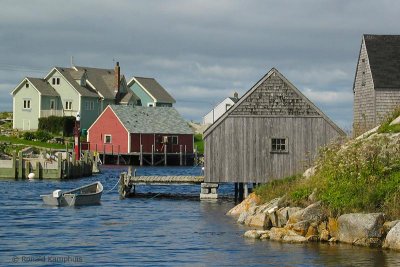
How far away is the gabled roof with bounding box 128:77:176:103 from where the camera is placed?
12825 centimetres

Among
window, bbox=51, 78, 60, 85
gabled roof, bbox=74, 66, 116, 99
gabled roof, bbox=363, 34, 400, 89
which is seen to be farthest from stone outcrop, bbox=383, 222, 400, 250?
gabled roof, bbox=74, 66, 116, 99

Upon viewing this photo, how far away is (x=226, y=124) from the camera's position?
49375mm

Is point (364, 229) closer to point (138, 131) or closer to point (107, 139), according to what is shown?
point (138, 131)

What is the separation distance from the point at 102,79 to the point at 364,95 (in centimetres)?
7162

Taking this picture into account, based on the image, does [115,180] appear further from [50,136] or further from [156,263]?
[156,263]

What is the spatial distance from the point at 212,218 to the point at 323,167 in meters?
7.91

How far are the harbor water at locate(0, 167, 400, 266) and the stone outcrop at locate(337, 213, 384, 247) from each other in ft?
1.41

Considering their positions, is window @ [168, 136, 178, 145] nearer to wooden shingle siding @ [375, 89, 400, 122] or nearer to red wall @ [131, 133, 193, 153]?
red wall @ [131, 133, 193, 153]

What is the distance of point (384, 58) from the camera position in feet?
183

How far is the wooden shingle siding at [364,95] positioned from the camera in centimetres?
5553

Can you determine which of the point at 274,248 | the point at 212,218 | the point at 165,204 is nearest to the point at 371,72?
the point at 165,204

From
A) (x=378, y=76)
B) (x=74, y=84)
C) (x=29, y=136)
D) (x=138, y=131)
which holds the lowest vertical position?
(x=29, y=136)

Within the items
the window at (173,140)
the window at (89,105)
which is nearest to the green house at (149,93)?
the window at (89,105)

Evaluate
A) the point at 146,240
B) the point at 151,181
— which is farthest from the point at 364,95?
the point at 146,240
